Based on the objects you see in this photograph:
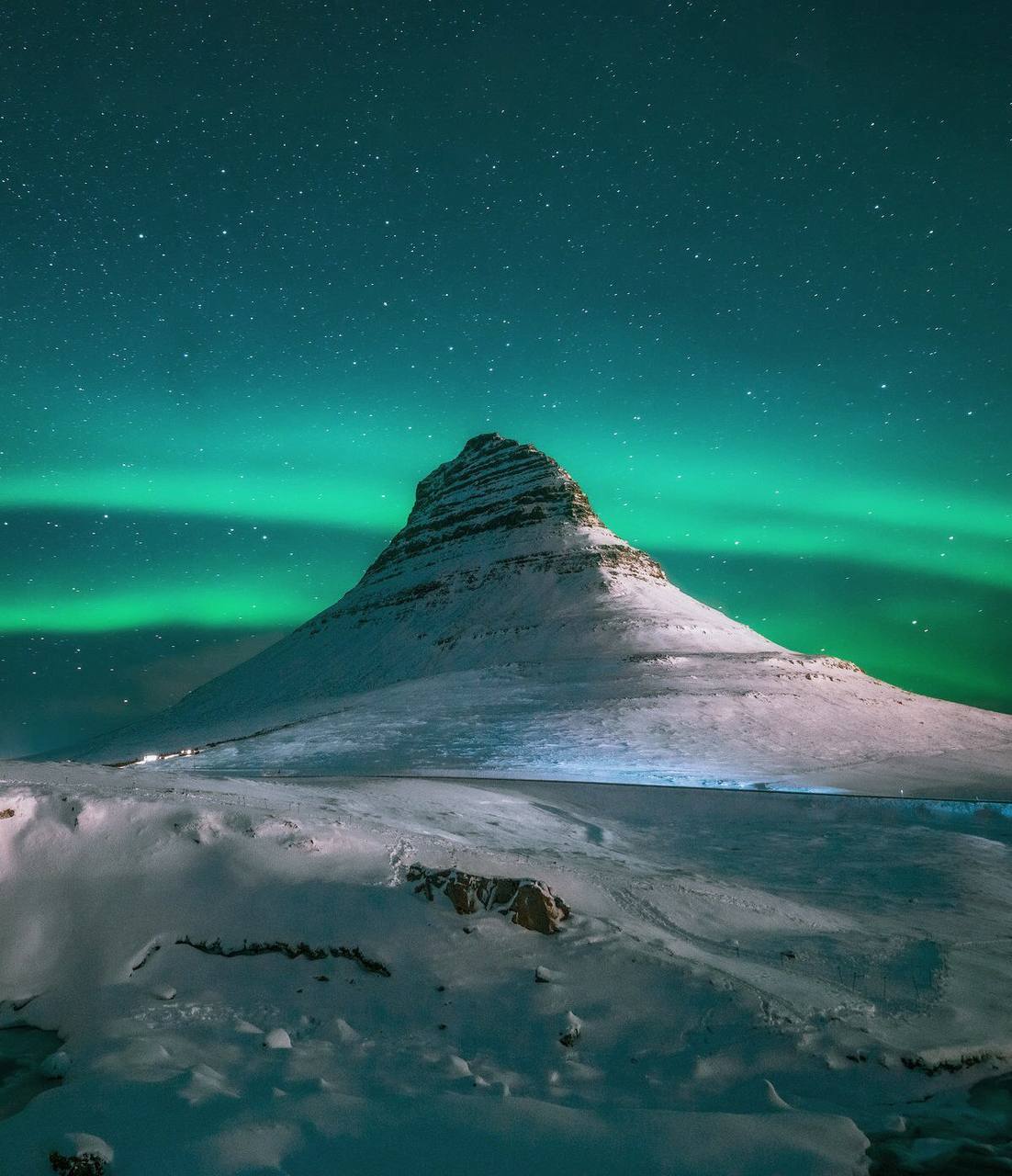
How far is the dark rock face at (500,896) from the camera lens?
6.77m

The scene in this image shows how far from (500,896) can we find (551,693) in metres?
33.6

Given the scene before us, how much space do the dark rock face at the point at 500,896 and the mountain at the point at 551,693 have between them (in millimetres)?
15453

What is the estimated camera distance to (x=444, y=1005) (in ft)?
18.5

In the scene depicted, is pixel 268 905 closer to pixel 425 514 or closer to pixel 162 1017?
pixel 162 1017

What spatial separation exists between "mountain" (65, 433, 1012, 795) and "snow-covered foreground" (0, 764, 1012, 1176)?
14.3m

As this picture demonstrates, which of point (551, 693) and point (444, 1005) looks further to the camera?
point (551, 693)

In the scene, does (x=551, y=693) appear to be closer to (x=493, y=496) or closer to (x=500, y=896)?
(x=500, y=896)

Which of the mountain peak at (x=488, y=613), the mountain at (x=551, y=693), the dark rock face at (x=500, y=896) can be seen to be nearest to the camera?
the dark rock face at (x=500, y=896)

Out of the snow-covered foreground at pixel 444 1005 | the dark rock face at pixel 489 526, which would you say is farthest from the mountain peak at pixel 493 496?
the snow-covered foreground at pixel 444 1005

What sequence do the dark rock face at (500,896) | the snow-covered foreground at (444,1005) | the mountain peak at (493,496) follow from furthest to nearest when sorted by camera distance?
the mountain peak at (493,496)
the dark rock face at (500,896)
the snow-covered foreground at (444,1005)

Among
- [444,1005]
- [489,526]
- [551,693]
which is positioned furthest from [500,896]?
[489,526]

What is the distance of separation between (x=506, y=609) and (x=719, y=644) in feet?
77.0

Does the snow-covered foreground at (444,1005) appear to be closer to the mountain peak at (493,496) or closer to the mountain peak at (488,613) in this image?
the mountain peak at (488,613)

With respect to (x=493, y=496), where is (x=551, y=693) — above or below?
below
